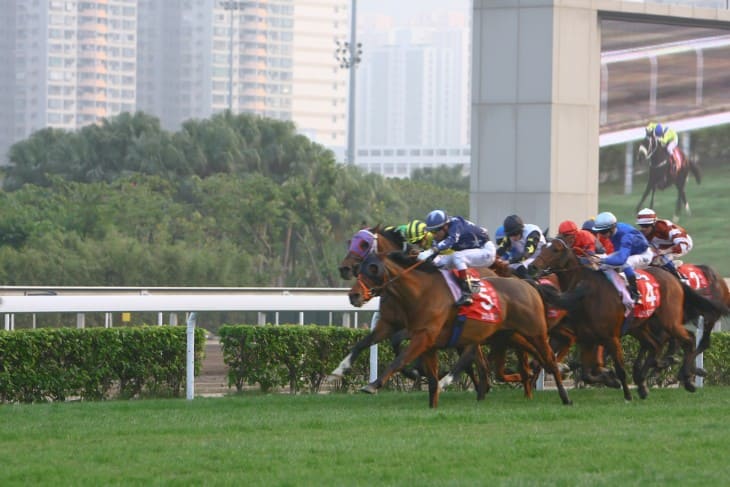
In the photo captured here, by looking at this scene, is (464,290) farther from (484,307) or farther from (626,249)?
(626,249)

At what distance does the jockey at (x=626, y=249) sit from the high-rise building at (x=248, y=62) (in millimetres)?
73286

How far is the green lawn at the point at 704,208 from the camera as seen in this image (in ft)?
53.4

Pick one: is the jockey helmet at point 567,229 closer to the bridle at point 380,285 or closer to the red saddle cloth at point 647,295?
the red saddle cloth at point 647,295

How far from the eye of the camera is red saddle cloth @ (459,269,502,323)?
9.38 meters

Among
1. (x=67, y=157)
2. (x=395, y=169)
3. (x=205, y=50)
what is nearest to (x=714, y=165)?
(x=67, y=157)

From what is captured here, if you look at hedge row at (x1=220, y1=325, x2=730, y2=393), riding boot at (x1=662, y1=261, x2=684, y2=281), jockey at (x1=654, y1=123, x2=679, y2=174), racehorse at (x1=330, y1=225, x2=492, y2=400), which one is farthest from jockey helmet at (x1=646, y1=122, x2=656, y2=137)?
racehorse at (x1=330, y1=225, x2=492, y2=400)

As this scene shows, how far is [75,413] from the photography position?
8.75 meters

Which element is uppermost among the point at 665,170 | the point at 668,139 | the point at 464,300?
the point at 668,139

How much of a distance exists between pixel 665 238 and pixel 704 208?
18.7 ft

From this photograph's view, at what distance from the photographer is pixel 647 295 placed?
33.7ft

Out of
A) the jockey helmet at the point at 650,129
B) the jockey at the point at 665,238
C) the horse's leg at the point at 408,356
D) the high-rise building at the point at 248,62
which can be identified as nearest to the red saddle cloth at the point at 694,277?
the jockey at the point at 665,238

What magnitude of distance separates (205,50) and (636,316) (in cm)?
8339

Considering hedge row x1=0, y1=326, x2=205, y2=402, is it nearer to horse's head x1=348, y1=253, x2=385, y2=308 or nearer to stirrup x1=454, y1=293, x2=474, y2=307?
horse's head x1=348, y1=253, x2=385, y2=308

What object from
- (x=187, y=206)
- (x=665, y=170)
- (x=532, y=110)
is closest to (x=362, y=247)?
(x=532, y=110)
